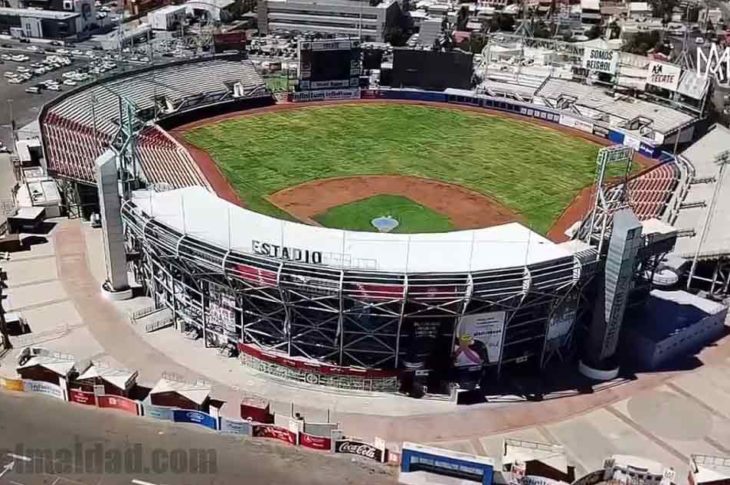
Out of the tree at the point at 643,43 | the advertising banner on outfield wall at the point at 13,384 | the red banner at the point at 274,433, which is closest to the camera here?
the red banner at the point at 274,433

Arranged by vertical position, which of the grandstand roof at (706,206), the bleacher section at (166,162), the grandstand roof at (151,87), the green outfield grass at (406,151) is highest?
the grandstand roof at (151,87)

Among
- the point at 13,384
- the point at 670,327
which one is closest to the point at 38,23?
the point at 13,384

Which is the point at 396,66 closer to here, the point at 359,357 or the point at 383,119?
the point at 383,119

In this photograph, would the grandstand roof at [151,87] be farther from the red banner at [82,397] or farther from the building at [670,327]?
the building at [670,327]

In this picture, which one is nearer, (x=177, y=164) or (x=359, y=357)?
(x=359, y=357)

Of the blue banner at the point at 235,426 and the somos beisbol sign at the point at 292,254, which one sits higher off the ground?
the somos beisbol sign at the point at 292,254

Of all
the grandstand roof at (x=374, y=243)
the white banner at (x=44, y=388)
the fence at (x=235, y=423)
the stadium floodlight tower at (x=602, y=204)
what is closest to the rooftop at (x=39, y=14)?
the grandstand roof at (x=374, y=243)

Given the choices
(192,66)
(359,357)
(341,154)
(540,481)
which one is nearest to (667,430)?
(540,481)
